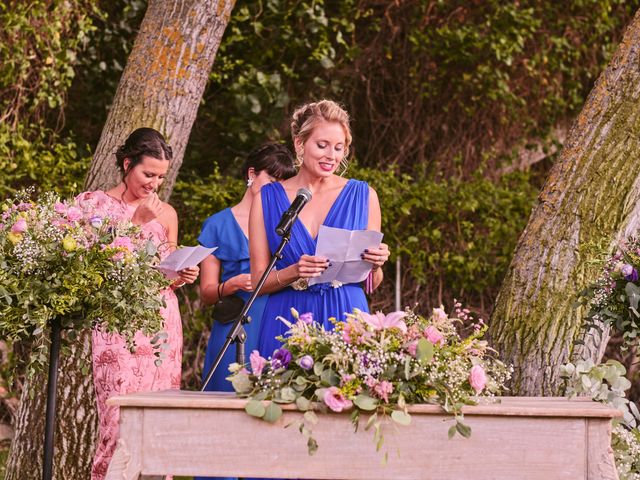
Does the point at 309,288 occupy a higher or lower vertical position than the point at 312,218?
lower

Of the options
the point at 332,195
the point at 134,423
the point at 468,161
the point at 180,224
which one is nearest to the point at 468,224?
the point at 468,161

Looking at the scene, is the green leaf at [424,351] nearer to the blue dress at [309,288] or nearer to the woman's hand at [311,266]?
the woman's hand at [311,266]

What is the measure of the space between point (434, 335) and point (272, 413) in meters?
0.54

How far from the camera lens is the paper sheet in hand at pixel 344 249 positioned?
12.0 ft

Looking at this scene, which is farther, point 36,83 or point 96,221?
point 36,83

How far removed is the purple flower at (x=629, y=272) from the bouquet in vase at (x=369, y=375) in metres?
0.88

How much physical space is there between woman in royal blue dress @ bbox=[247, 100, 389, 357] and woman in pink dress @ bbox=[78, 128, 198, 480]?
578 millimetres

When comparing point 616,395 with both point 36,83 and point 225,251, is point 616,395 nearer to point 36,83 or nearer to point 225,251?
point 225,251

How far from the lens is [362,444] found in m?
2.85

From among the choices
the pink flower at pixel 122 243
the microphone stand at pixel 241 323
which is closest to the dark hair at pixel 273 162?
the microphone stand at pixel 241 323

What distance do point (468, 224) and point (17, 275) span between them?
442 centimetres

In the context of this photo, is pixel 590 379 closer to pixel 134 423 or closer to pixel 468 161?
pixel 134 423

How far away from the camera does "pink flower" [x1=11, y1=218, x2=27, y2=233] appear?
3.59m

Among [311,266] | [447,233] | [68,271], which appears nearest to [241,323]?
[311,266]
